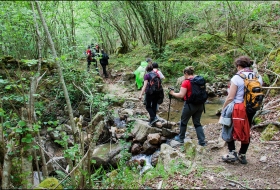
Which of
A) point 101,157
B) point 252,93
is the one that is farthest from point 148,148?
point 252,93

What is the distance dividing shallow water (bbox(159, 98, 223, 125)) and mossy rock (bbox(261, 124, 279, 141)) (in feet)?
7.69

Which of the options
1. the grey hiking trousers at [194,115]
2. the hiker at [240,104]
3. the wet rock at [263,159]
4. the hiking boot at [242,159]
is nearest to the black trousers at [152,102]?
the grey hiking trousers at [194,115]

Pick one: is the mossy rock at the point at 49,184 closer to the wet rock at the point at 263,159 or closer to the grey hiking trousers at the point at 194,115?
the grey hiking trousers at the point at 194,115

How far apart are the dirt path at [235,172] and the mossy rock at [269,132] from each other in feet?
0.69

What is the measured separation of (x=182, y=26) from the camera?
19.0m

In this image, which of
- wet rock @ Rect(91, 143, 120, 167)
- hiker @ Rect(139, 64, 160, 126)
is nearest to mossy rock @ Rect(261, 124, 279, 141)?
hiker @ Rect(139, 64, 160, 126)

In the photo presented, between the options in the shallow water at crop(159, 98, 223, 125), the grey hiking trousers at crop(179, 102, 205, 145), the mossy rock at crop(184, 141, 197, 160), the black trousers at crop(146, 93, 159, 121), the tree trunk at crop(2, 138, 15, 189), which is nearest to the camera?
the tree trunk at crop(2, 138, 15, 189)

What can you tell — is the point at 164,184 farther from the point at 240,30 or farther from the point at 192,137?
the point at 240,30

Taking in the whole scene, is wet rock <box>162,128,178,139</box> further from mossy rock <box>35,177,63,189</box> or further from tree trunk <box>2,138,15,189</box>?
tree trunk <box>2,138,15,189</box>

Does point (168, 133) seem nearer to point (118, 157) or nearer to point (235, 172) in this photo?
point (118, 157)

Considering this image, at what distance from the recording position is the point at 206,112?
30.2 ft

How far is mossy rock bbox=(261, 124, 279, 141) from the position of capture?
18.3 ft

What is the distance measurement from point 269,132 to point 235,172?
89.1 inches

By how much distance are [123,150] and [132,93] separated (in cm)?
614
